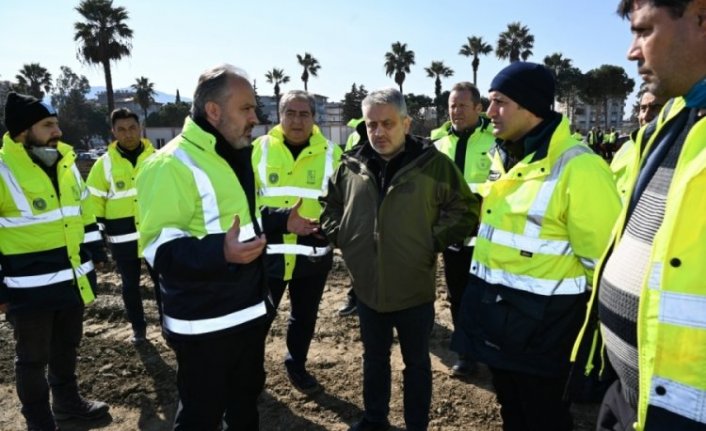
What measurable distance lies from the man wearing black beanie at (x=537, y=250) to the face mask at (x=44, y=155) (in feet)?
9.58

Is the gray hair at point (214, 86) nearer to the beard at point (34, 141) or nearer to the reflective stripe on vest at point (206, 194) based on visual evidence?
the reflective stripe on vest at point (206, 194)

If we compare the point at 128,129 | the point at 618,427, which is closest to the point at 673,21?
the point at 618,427

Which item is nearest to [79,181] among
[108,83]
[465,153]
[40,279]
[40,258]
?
[40,258]

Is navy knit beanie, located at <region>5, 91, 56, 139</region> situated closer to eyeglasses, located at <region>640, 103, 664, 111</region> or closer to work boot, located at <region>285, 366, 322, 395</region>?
work boot, located at <region>285, 366, 322, 395</region>

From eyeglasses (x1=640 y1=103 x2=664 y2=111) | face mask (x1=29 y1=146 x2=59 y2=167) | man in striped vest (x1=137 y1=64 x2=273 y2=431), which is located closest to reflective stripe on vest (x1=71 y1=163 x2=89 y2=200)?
face mask (x1=29 y1=146 x2=59 y2=167)

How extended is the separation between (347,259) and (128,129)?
313 centimetres

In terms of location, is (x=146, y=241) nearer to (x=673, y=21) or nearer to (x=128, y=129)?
(x=673, y=21)

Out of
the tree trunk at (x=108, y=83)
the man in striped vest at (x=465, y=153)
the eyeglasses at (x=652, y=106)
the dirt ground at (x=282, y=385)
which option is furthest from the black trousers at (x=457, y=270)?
the tree trunk at (x=108, y=83)

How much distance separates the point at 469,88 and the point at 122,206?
3.61 meters

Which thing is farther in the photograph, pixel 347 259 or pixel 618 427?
pixel 347 259

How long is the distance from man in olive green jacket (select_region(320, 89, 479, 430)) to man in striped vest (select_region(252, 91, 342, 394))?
0.73m

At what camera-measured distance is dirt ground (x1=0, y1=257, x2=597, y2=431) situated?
11.1ft

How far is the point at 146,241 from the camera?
210cm

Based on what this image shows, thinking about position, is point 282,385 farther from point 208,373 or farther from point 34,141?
point 34,141
